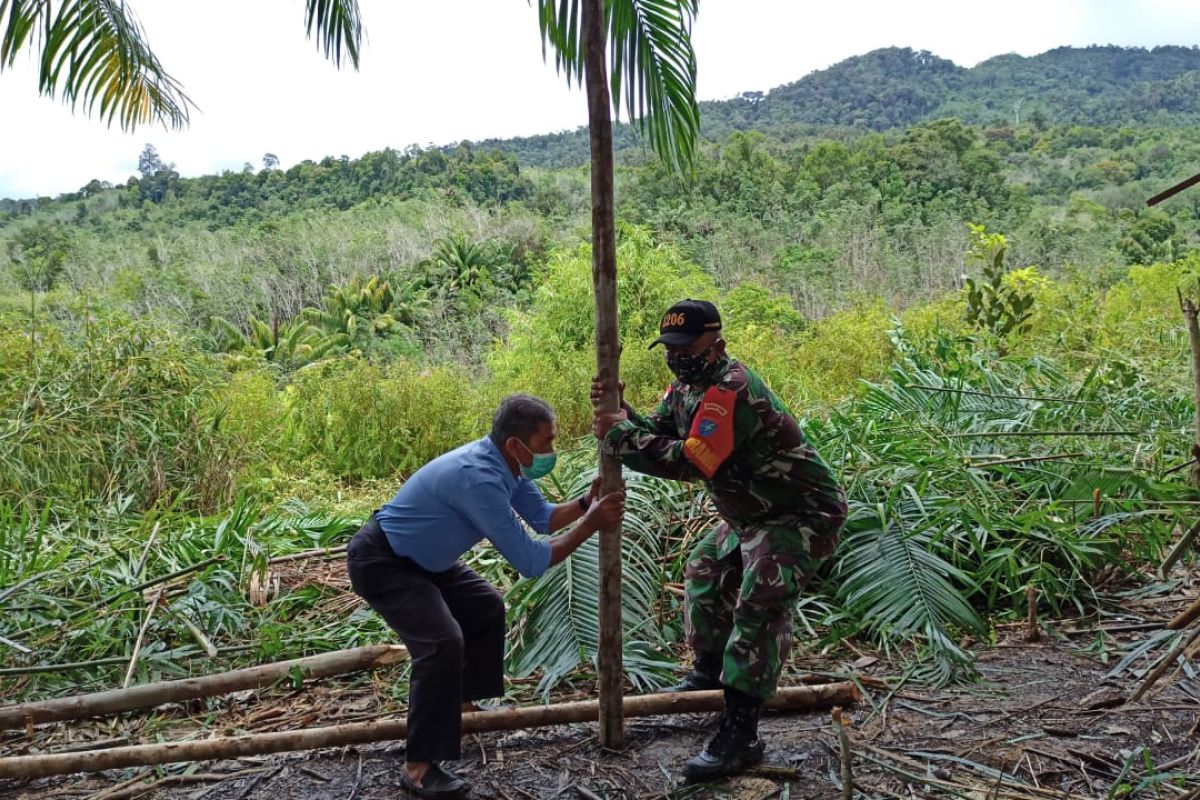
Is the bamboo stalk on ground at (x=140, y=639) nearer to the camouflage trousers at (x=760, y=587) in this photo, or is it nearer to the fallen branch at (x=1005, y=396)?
the camouflage trousers at (x=760, y=587)

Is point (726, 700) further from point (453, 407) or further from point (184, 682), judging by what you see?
point (453, 407)

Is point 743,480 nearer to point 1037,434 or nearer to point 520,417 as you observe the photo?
point 520,417

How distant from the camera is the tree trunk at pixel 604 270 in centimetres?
279

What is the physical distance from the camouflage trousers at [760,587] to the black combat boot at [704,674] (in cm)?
29

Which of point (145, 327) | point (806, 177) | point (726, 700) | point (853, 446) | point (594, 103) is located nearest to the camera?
point (594, 103)

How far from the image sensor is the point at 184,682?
369 cm

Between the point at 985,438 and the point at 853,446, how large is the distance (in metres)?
0.82

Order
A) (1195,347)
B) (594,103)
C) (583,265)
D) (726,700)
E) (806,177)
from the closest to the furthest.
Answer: (1195,347)
(594,103)
(726,700)
(583,265)
(806,177)

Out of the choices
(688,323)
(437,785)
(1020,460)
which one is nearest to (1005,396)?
(1020,460)

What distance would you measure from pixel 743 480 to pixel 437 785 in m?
1.42

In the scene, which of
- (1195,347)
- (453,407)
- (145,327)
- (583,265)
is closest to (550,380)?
(453,407)

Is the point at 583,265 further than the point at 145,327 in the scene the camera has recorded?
Yes

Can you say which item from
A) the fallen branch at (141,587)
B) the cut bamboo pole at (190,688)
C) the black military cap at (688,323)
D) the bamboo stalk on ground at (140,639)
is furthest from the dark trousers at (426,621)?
the fallen branch at (141,587)


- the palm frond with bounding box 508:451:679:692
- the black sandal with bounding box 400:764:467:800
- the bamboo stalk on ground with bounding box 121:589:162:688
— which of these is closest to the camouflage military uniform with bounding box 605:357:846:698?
the palm frond with bounding box 508:451:679:692
